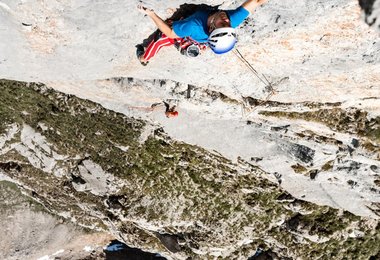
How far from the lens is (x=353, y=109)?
40.5 ft

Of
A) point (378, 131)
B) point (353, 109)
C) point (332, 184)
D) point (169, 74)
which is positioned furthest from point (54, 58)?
point (332, 184)

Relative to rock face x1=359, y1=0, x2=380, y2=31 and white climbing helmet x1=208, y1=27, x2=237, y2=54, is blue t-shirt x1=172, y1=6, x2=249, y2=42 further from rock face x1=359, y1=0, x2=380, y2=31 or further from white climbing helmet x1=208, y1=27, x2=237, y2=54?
rock face x1=359, y1=0, x2=380, y2=31

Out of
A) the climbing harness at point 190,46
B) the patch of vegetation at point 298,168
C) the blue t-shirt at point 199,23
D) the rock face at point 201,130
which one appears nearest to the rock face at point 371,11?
the rock face at point 201,130

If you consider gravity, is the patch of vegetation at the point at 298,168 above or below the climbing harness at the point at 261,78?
below

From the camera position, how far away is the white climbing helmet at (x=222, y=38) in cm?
786

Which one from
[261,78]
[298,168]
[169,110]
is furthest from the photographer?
[298,168]

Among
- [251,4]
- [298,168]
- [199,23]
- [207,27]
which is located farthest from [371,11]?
[298,168]

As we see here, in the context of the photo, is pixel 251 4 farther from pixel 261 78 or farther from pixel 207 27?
pixel 261 78

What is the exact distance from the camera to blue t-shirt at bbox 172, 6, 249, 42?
27.0ft

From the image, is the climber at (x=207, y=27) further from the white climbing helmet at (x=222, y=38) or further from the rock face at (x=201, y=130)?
the rock face at (x=201, y=130)

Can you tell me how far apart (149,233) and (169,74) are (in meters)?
12.5

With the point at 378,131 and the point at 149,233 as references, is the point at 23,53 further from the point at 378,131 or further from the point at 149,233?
the point at 149,233

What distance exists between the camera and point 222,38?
7.89 meters

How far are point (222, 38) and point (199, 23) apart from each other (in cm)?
74
